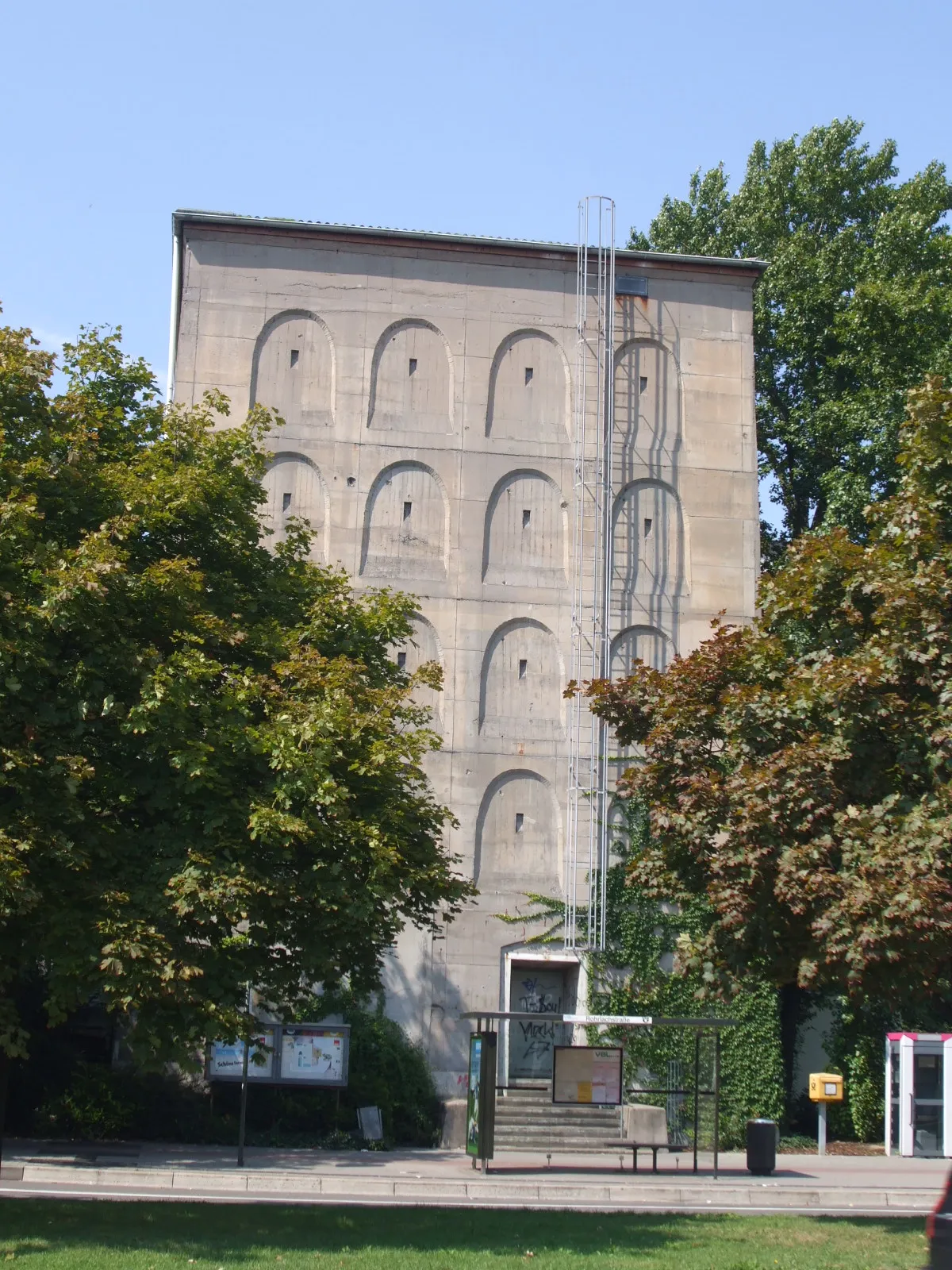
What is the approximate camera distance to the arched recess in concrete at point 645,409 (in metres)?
34.2

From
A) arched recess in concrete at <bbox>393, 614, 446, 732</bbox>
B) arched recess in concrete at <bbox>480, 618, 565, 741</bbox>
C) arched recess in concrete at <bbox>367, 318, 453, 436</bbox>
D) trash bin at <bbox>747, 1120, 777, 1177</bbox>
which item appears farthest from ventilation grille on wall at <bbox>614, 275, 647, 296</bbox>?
trash bin at <bbox>747, 1120, 777, 1177</bbox>

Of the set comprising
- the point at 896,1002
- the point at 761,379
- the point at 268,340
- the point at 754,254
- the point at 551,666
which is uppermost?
the point at 754,254

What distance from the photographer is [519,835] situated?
32219 mm

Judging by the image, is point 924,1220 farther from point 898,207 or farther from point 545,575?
point 898,207

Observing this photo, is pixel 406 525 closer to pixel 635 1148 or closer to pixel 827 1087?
pixel 827 1087

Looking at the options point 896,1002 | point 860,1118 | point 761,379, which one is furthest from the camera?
point 761,379

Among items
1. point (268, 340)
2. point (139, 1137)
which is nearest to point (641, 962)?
point (139, 1137)

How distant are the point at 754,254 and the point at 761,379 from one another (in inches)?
187

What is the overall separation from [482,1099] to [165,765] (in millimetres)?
8329

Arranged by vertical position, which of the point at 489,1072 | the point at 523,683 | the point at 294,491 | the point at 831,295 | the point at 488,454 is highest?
the point at 831,295

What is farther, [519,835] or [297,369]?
[297,369]

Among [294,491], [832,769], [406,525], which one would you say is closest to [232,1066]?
[406,525]

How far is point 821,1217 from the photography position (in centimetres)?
1761

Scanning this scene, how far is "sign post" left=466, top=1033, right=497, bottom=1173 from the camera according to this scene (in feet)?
71.8
